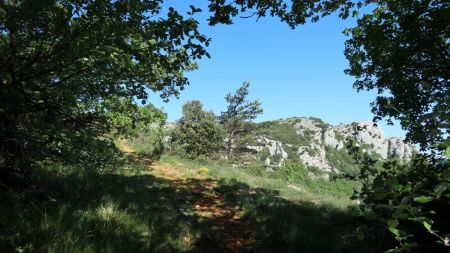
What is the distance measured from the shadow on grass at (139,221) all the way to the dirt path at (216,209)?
0.09 m

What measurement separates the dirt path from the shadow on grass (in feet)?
0.29

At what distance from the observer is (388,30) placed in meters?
9.88

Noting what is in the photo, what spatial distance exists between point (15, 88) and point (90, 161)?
170 centimetres

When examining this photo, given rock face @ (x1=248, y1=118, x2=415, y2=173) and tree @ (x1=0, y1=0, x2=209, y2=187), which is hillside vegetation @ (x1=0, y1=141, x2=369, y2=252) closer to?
tree @ (x1=0, y1=0, x2=209, y2=187)

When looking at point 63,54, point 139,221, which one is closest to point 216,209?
point 139,221

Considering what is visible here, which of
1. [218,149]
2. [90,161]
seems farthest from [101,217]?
[218,149]

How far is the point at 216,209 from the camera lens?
32.3 ft

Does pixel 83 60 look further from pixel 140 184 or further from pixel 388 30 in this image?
pixel 388 30

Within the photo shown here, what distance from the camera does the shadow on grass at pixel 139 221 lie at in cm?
466

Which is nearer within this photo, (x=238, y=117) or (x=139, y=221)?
(x=139, y=221)

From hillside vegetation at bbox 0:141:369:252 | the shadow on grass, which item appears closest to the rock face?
hillside vegetation at bbox 0:141:369:252

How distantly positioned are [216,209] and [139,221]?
3471 mm

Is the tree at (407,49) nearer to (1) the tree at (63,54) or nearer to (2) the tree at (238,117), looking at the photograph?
(1) the tree at (63,54)

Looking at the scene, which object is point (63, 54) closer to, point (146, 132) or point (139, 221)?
point (139, 221)
